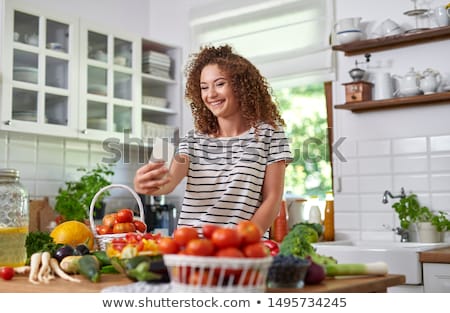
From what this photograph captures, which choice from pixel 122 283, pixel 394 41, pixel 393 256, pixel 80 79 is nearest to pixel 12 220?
pixel 122 283

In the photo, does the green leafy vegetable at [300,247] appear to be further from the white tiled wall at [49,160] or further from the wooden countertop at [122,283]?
the white tiled wall at [49,160]

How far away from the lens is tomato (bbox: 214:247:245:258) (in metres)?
1.19

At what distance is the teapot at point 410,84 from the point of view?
141 inches

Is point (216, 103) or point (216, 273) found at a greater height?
point (216, 103)

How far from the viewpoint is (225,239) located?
47.5 inches

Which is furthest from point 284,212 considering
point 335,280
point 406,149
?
point 335,280

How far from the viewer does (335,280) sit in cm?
153

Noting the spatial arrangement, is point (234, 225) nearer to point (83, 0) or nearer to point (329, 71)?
point (329, 71)

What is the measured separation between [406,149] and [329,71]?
0.75 metres

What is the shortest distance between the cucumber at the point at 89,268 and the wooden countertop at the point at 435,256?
1.85m

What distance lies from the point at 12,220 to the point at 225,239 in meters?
1.02

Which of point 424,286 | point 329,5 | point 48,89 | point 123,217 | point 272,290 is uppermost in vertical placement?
point 329,5

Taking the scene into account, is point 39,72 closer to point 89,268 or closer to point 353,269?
point 89,268

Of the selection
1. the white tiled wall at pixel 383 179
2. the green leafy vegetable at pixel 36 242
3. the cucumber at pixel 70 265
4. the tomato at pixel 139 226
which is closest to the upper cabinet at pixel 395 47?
the white tiled wall at pixel 383 179
